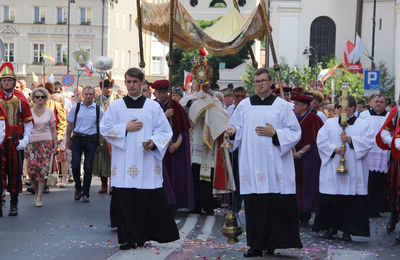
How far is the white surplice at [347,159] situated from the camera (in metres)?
10.0

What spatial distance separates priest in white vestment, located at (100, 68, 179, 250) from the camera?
27.1ft

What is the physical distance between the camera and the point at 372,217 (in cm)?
1286

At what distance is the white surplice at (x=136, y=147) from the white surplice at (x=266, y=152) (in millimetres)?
898

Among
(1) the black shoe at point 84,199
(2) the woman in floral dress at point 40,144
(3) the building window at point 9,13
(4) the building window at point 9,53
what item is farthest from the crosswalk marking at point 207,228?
(3) the building window at point 9,13

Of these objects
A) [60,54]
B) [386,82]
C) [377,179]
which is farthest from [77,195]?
[60,54]

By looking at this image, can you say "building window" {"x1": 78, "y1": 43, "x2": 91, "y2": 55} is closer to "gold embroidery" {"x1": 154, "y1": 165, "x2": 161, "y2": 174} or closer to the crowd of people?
the crowd of people

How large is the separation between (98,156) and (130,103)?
6.38m

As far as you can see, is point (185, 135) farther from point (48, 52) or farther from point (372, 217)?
point (48, 52)

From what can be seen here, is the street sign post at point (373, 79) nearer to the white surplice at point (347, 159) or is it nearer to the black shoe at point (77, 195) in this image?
the black shoe at point (77, 195)

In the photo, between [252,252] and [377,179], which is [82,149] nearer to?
[377,179]

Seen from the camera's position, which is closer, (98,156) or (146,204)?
(146,204)

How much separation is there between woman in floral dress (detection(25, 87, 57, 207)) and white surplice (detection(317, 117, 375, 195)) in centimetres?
472

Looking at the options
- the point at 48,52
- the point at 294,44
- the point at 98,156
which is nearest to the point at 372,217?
A: the point at 98,156

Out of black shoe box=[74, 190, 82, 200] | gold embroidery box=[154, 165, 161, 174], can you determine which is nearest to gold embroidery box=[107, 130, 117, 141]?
gold embroidery box=[154, 165, 161, 174]
